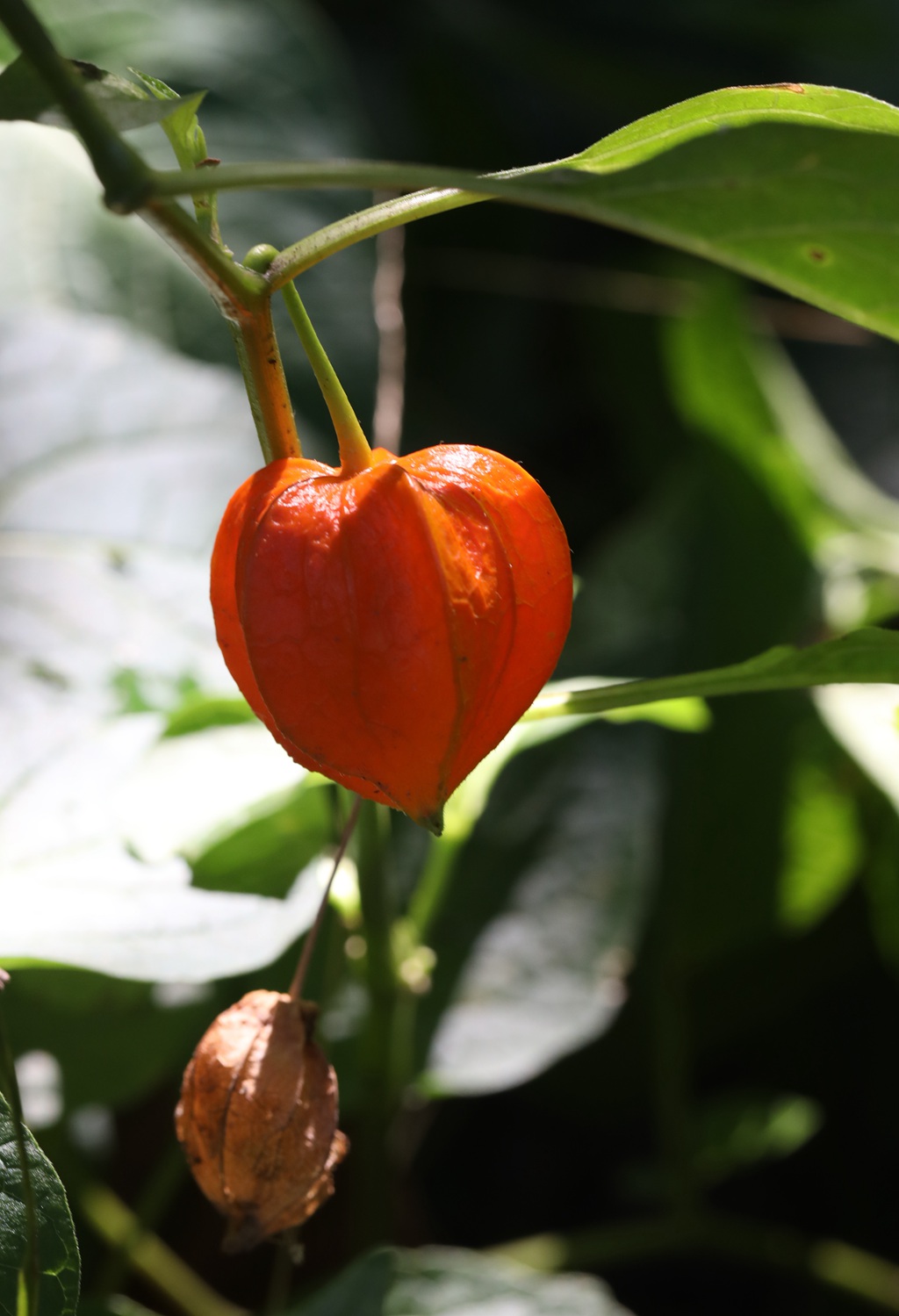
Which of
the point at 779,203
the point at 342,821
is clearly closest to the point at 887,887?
the point at 342,821

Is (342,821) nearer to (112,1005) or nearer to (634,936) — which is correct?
(112,1005)

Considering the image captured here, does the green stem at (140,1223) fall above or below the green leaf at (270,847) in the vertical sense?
below

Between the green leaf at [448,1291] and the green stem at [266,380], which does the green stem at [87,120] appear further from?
the green leaf at [448,1291]

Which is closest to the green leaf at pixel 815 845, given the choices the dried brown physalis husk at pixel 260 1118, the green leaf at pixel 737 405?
the green leaf at pixel 737 405

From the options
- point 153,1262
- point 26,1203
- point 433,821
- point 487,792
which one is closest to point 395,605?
point 433,821

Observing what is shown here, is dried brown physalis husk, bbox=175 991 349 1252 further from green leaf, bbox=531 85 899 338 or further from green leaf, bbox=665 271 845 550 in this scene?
green leaf, bbox=665 271 845 550

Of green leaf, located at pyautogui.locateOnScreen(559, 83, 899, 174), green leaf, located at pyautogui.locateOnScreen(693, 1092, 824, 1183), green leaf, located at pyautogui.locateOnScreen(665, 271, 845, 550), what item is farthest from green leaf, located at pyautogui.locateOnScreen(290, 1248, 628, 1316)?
green leaf, located at pyautogui.locateOnScreen(665, 271, 845, 550)
